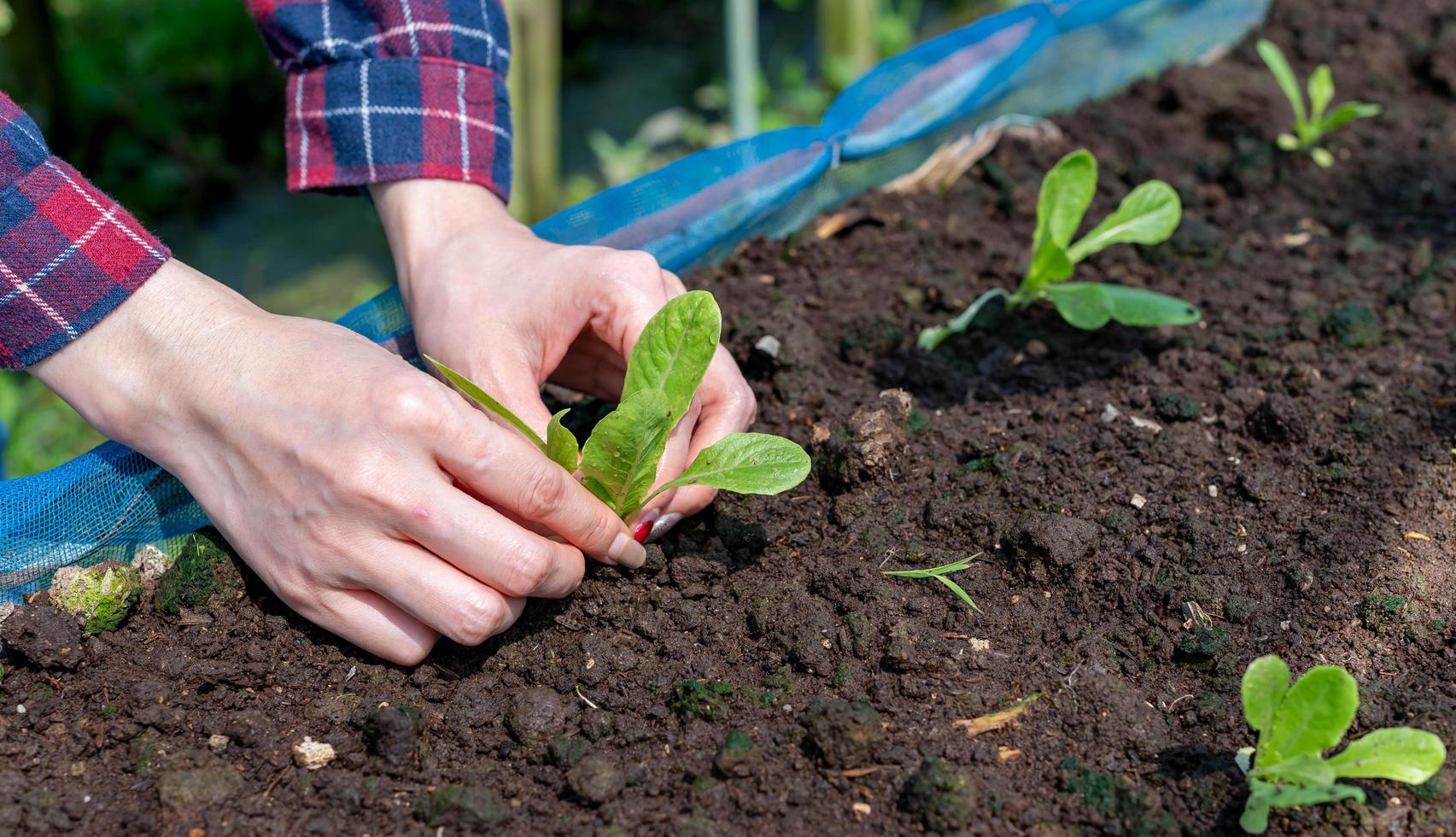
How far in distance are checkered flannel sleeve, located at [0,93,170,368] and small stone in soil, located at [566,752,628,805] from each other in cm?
88

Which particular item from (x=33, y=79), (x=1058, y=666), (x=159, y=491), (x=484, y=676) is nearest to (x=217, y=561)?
(x=159, y=491)

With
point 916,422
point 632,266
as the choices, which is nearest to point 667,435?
point 632,266

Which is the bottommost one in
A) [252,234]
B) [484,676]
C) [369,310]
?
[252,234]

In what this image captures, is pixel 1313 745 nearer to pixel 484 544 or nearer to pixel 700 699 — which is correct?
pixel 700 699

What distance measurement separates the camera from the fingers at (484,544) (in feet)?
4.51

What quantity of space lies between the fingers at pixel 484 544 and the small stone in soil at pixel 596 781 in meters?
0.23

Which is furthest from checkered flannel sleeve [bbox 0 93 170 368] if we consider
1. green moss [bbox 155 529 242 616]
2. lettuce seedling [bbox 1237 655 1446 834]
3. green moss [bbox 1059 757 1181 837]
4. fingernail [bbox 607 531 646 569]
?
lettuce seedling [bbox 1237 655 1446 834]

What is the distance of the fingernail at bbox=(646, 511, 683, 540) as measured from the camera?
165 cm

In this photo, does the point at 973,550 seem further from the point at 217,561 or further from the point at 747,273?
the point at 217,561

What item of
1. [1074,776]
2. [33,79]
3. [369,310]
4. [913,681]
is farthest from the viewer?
[33,79]

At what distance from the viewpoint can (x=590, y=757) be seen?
54.7 inches

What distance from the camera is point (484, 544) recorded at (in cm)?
139

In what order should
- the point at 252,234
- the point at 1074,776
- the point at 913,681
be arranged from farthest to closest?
the point at 252,234
the point at 913,681
the point at 1074,776

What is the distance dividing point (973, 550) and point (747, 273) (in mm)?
831
